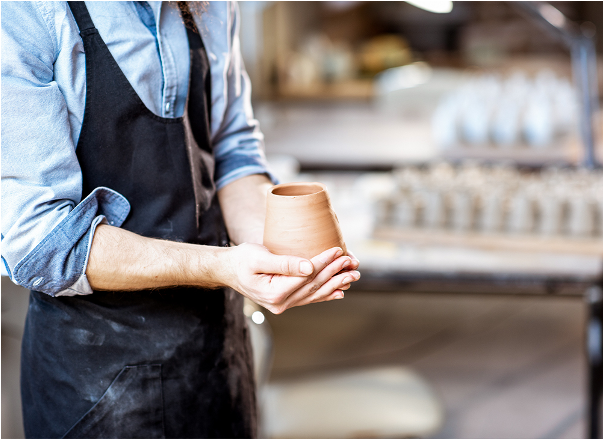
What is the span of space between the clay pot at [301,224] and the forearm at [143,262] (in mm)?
98

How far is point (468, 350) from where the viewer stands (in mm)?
2836

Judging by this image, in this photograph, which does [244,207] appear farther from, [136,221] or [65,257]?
[65,257]

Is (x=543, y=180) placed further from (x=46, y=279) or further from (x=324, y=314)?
(x=46, y=279)

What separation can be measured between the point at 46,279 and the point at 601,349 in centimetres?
164

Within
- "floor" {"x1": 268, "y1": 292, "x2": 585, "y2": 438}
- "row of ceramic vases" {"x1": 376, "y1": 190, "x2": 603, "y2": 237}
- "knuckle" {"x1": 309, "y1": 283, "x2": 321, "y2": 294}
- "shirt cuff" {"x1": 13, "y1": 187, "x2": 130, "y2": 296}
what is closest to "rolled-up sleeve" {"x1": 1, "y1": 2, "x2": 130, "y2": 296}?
"shirt cuff" {"x1": 13, "y1": 187, "x2": 130, "y2": 296}

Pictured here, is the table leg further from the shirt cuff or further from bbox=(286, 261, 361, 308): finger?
the shirt cuff

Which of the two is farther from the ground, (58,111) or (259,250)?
(58,111)

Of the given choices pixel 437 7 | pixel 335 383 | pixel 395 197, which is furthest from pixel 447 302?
pixel 437 7

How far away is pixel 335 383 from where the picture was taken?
241 centimetres

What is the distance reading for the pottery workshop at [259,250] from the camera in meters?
0.98

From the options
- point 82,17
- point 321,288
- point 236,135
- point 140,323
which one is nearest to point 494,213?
point 236,135

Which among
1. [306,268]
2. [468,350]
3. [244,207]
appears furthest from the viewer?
[468,350]

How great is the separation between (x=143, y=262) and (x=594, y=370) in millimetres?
1518

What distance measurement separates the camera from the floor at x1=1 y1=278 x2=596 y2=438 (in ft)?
7.77
